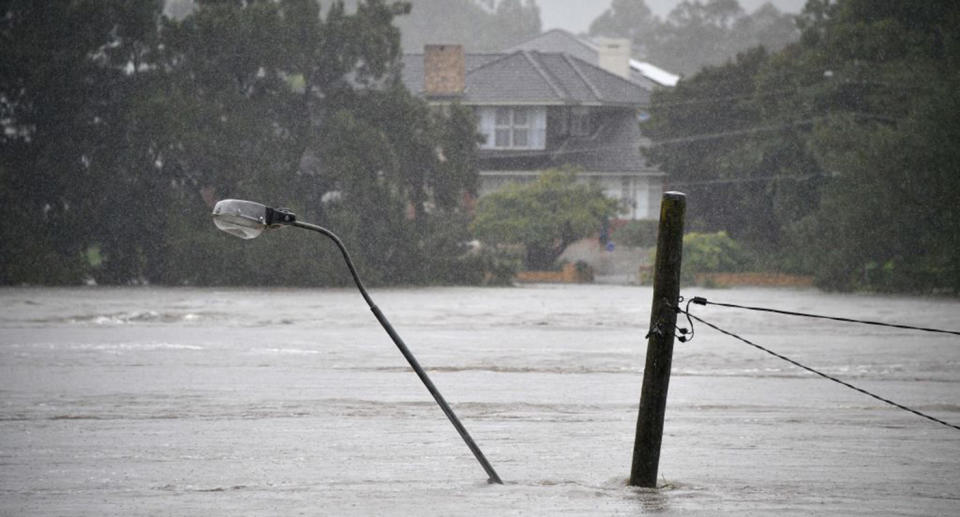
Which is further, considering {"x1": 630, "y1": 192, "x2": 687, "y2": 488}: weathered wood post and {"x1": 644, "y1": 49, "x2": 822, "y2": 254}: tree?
{"x1": 644, "y1": 49, "x2": 822, "y2": 254}: tree

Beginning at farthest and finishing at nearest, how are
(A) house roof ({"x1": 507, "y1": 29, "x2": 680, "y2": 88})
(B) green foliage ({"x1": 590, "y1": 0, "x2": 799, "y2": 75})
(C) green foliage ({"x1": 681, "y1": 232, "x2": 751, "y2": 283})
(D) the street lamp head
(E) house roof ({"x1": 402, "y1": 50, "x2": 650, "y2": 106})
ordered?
(B) green foliage ({"x1": 590, "y1": 0, "x2": 799, "y2": 75}) < (A) house roof ({"x1": 507, "y1": 29, "x2": 680, "y2": 88}) < (E) house roof ({"x1": 402, "y1": 50, "x2": 650, "y2": 106}) < (C) green foliage ({"x1": 681, "y1": 232, "x2": 751, "y2": 283}) < (D) the street lamp head

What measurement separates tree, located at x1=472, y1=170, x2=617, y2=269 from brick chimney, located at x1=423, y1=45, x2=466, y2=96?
38.4 ft

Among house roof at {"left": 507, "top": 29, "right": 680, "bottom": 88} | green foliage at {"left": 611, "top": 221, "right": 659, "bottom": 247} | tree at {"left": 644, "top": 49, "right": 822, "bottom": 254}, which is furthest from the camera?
house roof at {"left": 507, "top": 29, "right": 680, "bottom": 88}

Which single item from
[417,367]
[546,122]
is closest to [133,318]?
[417,367]

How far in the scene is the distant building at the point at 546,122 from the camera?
59719 mm

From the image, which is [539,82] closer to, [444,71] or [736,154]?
[444,71]

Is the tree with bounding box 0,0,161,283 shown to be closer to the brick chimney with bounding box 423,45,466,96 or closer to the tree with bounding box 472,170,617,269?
the tree with bounding box 472,170,617,269

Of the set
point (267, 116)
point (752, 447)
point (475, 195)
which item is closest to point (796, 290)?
point (475, 195)

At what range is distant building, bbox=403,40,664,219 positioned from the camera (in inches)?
2351

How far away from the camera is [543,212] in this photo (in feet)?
163

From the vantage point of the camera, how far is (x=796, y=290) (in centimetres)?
4344

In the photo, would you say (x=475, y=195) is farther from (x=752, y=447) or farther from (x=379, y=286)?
(x=752, y=447)

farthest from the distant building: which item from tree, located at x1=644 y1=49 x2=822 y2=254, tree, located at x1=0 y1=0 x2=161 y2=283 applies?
tree, located at x1=0 y1=0 x2=161 y2=283

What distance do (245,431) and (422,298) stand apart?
78.7ft
